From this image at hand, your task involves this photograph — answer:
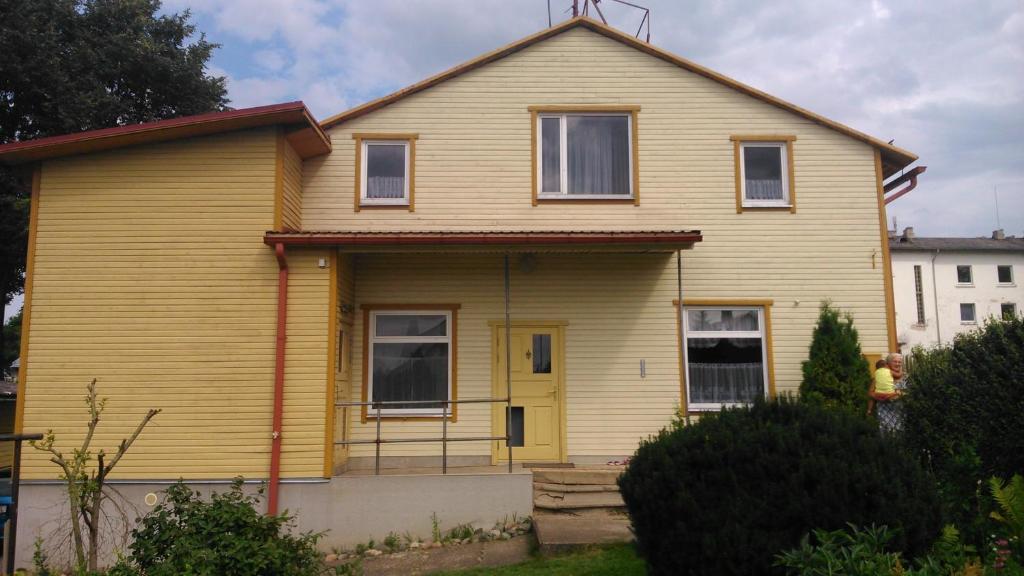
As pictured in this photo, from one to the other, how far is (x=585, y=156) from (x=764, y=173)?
2.81 metres

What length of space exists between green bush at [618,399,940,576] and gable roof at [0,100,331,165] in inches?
264

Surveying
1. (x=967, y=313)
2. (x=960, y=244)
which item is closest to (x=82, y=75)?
(x=967, y=313)

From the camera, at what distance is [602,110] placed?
11.8 m

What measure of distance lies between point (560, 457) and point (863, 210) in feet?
19.6

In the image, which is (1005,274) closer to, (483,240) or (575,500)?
(575,500)

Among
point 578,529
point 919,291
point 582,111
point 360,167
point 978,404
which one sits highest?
point 919,291

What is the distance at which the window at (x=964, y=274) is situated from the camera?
157 feet

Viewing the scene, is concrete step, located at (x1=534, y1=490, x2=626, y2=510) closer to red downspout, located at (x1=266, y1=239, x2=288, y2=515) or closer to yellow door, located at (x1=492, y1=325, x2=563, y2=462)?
yellow door, located at (x1=492, y1=325, x2=563, y2=462)

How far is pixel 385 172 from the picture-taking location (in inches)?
459

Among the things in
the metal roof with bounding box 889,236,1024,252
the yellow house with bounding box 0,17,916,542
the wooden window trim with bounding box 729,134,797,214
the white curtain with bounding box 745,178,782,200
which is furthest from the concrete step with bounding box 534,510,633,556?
the metal roof with bounding box 889,236,1024,252

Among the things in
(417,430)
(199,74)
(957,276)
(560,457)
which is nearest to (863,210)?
(560,457)

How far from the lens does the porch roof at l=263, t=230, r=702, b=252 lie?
9406mm

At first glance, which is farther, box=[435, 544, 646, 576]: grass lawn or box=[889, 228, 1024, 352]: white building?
box=[889, 228, 1024, 352]: white building

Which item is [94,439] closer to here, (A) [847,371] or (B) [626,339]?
(B) [626,339]
